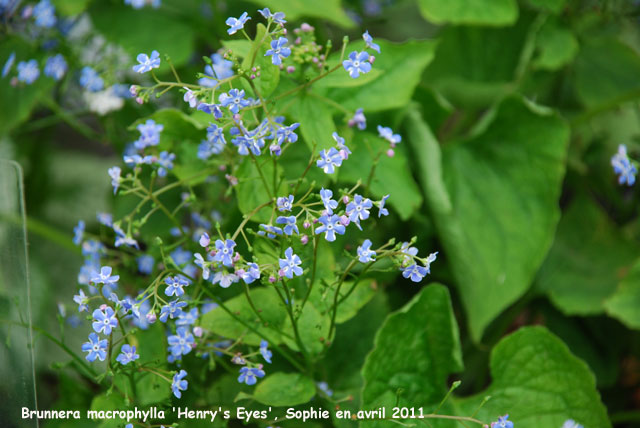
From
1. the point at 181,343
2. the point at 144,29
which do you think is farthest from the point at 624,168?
the point at 144,29

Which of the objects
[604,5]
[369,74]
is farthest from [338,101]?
[604,5]

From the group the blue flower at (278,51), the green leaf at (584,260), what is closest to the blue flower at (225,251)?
the blue flower at (278,51)

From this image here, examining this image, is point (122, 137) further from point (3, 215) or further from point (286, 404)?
point (286, 404)

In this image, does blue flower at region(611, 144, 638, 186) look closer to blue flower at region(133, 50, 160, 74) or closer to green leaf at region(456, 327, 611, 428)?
green leaf at region(456, 327, 611, 428)

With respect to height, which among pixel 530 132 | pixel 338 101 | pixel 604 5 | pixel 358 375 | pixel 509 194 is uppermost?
pixel 604 5

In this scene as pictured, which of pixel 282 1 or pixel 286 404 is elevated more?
pixel 282 1

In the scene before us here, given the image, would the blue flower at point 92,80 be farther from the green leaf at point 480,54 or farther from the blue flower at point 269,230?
the green leaf at point 480,54

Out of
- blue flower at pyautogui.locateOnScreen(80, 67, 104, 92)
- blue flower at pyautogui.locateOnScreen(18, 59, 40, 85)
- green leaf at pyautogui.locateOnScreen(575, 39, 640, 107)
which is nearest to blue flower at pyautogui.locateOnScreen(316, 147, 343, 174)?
blue flower at pyautogui.locateOnScreen(80, 67, 104, 92)
